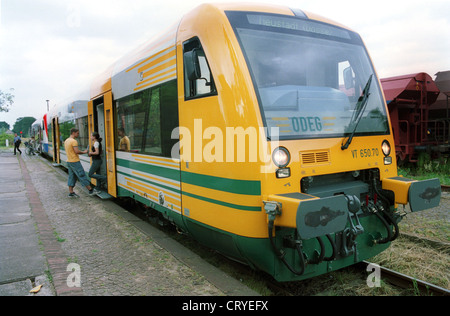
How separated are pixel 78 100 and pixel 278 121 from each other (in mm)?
8994

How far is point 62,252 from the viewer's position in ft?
15.5

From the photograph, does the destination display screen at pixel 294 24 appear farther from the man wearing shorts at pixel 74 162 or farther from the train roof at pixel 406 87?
the train roof at pixel 406 87

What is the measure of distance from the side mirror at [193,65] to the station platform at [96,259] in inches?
87.3

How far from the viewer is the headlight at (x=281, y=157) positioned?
11.0 feet

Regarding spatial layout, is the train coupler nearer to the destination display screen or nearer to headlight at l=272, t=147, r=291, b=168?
headlight at l=272, t=147, r=291, b=168

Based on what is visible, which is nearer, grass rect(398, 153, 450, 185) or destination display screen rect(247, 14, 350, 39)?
destination display screen rect(247, 14, 350, 39)

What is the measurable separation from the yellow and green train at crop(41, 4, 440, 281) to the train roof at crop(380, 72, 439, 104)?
763 cm

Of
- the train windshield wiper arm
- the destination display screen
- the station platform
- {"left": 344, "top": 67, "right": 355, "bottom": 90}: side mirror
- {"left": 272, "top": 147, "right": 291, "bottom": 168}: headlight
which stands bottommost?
the station platform

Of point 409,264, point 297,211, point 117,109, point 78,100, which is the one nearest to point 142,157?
point 117,109

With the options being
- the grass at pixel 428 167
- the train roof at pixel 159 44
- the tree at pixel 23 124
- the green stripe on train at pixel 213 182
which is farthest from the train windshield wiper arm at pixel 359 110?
the tree at pixel 23 124

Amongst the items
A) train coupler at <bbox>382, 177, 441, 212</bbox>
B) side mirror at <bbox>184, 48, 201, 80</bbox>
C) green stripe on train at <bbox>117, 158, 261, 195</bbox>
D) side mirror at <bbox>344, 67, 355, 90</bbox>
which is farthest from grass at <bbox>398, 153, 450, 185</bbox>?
side mirror at <bbox>184, 48, 201, 80</bbox>

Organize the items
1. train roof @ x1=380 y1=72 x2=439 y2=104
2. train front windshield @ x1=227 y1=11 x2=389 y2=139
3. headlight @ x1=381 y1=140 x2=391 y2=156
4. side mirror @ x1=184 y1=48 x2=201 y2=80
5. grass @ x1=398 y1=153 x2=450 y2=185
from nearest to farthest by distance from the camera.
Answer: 1. train front windshield @ x1=227 y1=11 x2=389 y2=139
2. side mirror @ x1=184 y1=48 x2=201 y2=80
3. headlight @ x1=381 y1=140 x2=391 y2=156
4. train roof @ x1=380 y1=72 x2=439 y2=104
5. grass @ x1=398 y1=153 x2=450 y2=185

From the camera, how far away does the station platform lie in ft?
11.9

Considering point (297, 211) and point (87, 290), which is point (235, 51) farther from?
point (87, 290)
